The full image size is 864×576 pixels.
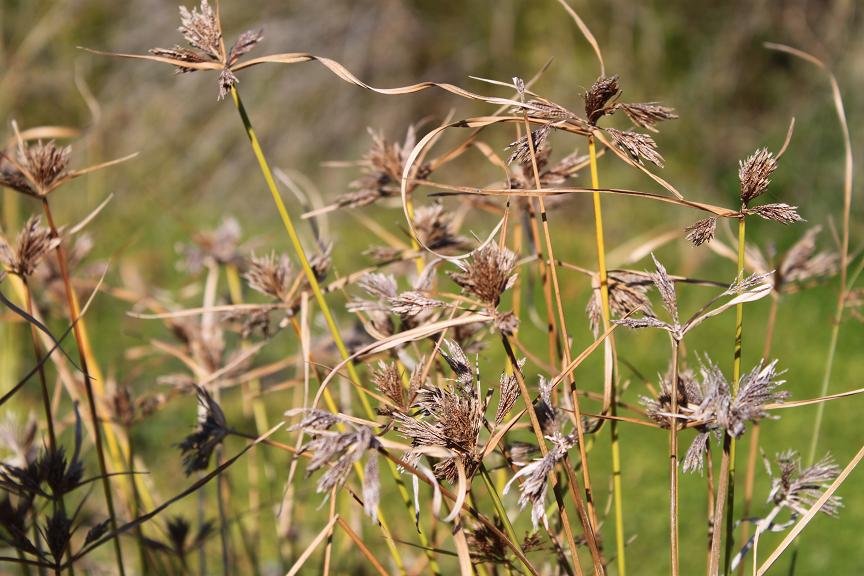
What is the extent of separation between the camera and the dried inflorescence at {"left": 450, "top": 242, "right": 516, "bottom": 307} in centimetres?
51

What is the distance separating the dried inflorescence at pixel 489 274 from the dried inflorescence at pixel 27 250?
325 mm

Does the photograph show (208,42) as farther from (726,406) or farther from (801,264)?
(801,264)

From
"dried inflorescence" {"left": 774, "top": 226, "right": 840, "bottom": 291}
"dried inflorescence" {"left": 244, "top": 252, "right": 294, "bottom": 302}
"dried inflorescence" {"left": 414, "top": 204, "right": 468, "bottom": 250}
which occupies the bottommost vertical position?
"dried inflorescence" {"left": 774, "top": 226, "right": 840, "bottom": 291}

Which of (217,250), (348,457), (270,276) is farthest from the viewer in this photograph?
(217,250)

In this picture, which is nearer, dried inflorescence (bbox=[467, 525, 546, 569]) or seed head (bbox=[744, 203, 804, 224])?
seed head (bbox=[744, 203, 804, 224])

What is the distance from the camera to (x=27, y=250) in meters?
0.66

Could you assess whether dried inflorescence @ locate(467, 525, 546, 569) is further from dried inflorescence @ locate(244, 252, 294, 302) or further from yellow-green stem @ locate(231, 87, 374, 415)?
dried inflorescence @ locate(244, 252, 294, 302)

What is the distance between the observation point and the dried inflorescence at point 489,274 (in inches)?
20.1

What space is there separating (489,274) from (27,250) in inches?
14.0

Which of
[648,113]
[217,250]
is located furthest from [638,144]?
[217,250]

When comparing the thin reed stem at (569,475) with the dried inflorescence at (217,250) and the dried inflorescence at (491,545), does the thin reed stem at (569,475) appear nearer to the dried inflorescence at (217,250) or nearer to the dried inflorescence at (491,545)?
the dried inflorescence at (491,545)

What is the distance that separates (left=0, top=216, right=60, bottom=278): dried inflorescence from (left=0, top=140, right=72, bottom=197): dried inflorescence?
26 mm

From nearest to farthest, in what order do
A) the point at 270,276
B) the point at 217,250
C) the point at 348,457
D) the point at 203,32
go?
1. the point at 348,457
2. the point at 203,32
3. the point at 270,276
4. the point at 217,250

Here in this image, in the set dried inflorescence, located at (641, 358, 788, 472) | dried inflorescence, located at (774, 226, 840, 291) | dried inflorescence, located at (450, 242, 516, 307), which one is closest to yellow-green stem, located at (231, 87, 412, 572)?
dried inflorescence, located at (450, 242, 516, 307)
